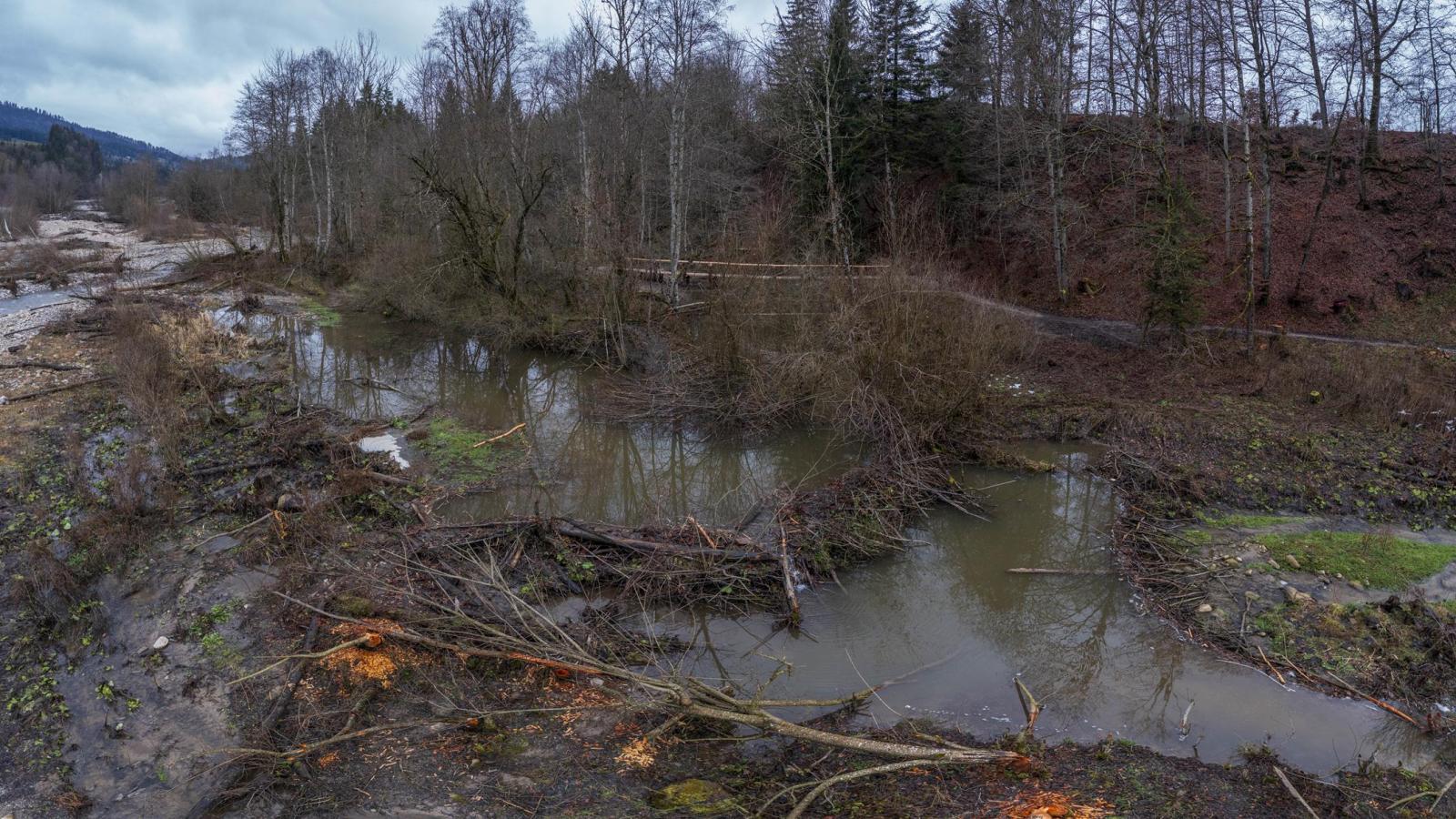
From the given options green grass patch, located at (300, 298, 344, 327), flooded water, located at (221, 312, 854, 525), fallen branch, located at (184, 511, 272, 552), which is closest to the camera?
fallen branch, located at (184, 511, 272, 552)

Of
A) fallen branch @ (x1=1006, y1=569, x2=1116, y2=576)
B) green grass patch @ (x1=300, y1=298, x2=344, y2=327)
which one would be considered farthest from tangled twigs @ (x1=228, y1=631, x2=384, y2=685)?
green grass patch @ (x1=300, y1=298, x2=344, y2=327)

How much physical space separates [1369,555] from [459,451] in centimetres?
1321

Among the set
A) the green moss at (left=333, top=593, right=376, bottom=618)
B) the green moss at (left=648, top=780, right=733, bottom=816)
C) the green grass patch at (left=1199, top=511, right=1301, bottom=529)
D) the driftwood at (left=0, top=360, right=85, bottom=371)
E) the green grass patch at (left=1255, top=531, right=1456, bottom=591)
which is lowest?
the green moss at (left=648, top=780, right=733, bottom=816)

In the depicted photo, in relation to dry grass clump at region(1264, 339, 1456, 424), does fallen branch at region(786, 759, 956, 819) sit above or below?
below

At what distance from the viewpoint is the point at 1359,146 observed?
77.7 feet

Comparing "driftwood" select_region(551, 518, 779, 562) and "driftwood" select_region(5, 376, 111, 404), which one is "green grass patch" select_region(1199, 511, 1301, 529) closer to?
"driftwood" select_region(551, 518, 779, 562)

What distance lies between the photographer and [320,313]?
28594 millimetres

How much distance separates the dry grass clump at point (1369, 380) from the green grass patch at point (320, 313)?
90.6ft

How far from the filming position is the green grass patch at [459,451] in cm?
1261

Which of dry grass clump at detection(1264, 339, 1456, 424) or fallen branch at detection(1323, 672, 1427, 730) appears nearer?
fallen branch at detection(1323, 672, 1427, 730)

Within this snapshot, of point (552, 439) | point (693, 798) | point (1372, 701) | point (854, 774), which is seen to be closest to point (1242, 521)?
point (1372, 701)

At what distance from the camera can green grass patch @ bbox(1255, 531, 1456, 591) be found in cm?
886

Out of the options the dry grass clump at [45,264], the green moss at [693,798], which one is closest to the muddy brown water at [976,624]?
the green moss at [693,798]

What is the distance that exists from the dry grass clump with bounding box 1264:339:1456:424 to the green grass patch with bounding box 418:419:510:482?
15.3m
